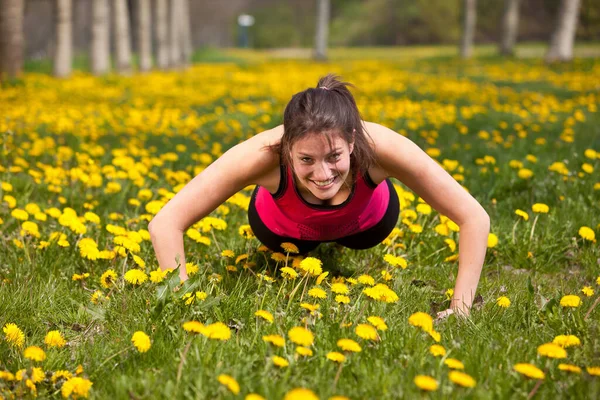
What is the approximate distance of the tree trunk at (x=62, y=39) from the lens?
14906 millimetres

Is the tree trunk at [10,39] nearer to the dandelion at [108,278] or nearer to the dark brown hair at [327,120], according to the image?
the dandelion at [108,278]

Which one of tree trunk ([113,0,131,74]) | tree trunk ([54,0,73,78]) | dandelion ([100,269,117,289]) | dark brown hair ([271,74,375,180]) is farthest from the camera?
tree trunk ([113,0,131,74])

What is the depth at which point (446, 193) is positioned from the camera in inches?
113

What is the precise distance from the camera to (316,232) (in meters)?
3.26

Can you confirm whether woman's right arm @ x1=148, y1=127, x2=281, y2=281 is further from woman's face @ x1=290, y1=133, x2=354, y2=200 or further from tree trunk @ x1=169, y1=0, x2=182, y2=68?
tree trunk @ x1=169, y1=0, x2=182, y2=68

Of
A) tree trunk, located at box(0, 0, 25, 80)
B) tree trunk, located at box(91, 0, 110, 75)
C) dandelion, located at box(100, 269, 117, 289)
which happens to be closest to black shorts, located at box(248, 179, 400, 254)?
dandelion, located at box(100, 269, 117, 289)

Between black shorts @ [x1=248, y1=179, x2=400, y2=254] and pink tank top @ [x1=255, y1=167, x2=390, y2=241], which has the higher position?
pink tank top @ [x1=255, y1=167, x2=390, y2=241]

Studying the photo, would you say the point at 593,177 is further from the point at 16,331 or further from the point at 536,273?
the point at 16,331

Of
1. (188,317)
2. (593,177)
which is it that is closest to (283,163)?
(188,317)

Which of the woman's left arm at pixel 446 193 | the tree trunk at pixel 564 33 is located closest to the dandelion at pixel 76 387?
A: the woman's left arm at pixel 446 193

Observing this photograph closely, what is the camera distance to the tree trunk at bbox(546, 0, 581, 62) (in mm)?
18328

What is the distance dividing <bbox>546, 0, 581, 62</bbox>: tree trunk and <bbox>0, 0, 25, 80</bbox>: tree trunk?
13.1 meters

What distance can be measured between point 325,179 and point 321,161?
7cm

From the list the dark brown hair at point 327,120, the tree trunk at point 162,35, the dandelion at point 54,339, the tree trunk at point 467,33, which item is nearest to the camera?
the dandelion at point 54,339
